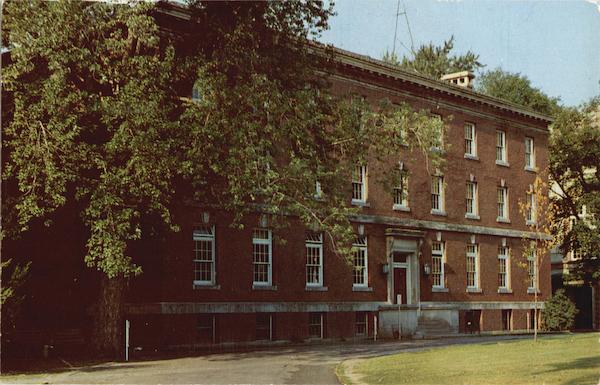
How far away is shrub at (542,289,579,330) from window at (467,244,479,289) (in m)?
5.47

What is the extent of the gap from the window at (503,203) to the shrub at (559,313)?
5402mm

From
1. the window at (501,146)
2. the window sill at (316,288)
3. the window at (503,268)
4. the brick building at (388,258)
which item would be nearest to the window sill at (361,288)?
the brick building at (388,258)

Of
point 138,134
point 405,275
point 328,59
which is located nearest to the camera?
point 138,134

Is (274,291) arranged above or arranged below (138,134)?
below

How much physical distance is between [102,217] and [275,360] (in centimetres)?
670

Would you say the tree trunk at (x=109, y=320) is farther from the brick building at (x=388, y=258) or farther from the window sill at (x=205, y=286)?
the window sill at (x=205, y=286)

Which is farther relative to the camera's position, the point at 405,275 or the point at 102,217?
the point at 405,275

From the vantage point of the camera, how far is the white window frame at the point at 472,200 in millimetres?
44688

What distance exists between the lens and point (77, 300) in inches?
1142

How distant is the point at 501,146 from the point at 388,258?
39.2ft

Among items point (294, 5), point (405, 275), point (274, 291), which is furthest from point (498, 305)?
point (294, 5)

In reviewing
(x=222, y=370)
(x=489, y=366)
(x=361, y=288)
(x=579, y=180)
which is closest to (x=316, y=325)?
(x=361, y=288)

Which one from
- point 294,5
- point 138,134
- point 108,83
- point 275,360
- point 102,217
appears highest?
point 294,5

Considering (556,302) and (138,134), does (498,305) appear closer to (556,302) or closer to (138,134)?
(556,302)
